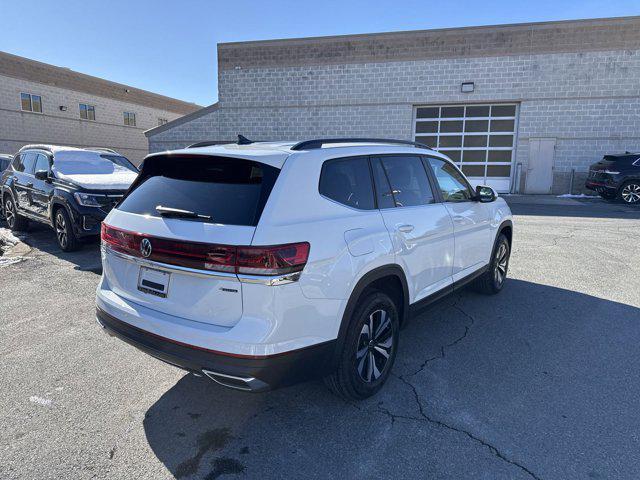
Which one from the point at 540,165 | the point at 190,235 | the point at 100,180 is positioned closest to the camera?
the point at 190,235

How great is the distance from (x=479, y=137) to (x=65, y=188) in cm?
1664

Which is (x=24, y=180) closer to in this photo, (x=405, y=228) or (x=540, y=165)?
(x=405, y=228)

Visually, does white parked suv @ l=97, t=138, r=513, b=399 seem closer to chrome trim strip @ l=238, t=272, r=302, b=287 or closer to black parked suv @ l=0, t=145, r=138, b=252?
chrome trim strip @ l=238, t=272, r=302, b=287

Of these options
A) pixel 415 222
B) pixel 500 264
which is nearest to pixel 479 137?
pixel 500 264

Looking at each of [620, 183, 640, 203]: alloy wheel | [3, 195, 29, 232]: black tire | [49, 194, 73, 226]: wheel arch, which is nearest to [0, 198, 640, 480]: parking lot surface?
[49, 194, 73, 226]: wheel arch

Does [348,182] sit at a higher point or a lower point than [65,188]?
higher

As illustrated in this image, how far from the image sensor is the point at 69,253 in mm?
7582

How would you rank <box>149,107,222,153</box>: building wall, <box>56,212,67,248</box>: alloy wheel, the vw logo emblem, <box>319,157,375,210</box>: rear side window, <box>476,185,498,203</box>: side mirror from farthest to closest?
<box>149,107,222,153</box>: building wall < <box>56,212,67,248</box>: alloy wheel < <box>476,185,498,203</box>: side mirror < <box>319,157,375,210</box>: rear side window < the vw logo emblem

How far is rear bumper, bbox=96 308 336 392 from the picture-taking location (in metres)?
2.45

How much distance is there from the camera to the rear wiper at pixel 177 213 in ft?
8.78

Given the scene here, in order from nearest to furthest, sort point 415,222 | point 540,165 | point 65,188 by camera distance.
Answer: point 415,222, point 65,188, point 540,165

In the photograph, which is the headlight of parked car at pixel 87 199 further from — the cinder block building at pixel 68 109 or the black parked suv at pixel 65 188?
the cinder block building at pixel 68 109

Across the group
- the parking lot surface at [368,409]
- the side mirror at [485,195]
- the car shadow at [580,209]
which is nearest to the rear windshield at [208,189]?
the parking lot surface at [368,409]

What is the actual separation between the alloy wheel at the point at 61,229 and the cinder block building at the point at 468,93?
14.6 m
